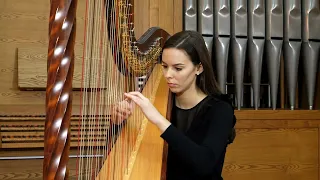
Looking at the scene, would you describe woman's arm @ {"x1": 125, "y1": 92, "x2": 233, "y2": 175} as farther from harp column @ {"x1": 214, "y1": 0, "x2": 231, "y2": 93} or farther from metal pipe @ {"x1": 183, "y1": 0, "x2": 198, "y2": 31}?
metal pipe @ {"x1": 183, "y1": 0, "x2": 198, "y2": 31}

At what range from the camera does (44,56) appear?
3.05m

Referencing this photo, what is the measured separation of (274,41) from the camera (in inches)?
130

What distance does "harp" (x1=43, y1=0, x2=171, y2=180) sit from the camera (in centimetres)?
66

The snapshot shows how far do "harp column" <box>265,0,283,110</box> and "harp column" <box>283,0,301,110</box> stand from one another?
51mm

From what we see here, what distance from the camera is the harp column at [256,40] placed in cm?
323

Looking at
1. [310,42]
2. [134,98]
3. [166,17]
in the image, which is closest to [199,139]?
[134,98]

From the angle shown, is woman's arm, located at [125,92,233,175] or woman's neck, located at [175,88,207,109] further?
woman's neck, located at [175,88,207,109]

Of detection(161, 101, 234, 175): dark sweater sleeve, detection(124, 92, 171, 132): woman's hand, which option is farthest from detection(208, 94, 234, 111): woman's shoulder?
detection(124, 92, 171, 132): woman's hand

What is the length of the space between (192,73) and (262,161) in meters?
1.64

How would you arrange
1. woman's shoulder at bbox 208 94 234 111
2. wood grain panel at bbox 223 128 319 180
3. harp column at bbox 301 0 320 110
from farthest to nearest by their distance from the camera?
harp column at bbox 301 0 320 110 < wood grain panel at bbox 223 128 319 180 < woman's shoulder at bbox 208 94 234 111

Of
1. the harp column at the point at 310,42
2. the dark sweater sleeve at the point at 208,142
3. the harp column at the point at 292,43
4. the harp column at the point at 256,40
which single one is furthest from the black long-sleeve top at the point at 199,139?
the harp column at the point at 310,42

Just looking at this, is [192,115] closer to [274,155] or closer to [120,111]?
[120,111]

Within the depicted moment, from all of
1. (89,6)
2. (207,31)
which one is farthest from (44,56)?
(89,6)

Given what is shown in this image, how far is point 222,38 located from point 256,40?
26 centimetres
